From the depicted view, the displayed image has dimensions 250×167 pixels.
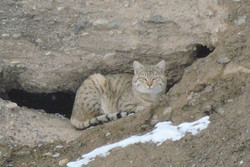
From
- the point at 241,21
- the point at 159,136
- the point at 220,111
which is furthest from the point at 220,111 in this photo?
the point at 241,21

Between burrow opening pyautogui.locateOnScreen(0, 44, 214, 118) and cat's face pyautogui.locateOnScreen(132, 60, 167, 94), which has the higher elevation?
cat's face pyautogui.locateOnScreen(132, 60, 167, 94)

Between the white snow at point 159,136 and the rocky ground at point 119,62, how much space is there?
0.36ft

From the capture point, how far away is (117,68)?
8008mm

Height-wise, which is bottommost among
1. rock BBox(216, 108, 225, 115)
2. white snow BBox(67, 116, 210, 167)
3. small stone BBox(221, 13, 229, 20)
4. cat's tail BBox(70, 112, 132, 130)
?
cat's tail BBox(70, 112, 132, 130)

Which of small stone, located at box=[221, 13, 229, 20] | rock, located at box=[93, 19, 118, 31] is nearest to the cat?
rock, located at box=[93, 19, 118, 31]

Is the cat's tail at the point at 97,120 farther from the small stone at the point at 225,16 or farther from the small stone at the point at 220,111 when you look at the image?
the small stone at the point at 225,16

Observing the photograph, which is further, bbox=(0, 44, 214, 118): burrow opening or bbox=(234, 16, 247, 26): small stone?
bbox=(0, 44, 214, 118): burrow opening

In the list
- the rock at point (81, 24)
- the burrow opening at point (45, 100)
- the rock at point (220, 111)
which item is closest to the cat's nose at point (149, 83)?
the burrow opening at point (45, 100)

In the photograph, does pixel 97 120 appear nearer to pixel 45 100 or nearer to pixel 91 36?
pixel 91 36

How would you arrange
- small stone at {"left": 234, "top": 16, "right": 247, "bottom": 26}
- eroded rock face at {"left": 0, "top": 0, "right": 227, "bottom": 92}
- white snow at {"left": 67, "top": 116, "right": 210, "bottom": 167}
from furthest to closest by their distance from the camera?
1. eroded rock face at {"left": 0, "top": 0, "right": 227, "bottom": 92}
2. small stone at {"left": 234, "top": 16, "right": 247, "bottom": 26}
3. white snow at {"left": 67, "top": 116, "right": 210, "bottom": 167}

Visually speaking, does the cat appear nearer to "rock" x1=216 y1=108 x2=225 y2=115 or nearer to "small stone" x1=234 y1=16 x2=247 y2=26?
"small stone" x1=234 y1=16 x2=247 y2=26

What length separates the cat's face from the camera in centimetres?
A: 780

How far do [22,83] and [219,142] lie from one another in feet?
12.1

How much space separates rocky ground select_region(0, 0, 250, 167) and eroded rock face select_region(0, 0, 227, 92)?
0.01m
